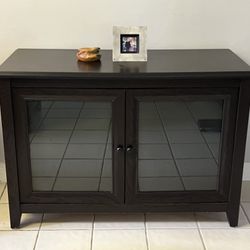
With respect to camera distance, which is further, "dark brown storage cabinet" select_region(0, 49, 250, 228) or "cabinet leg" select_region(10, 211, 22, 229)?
"cabinet leg" select_region(10, 211, 22, 229)

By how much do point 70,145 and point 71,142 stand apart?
0.01 metres

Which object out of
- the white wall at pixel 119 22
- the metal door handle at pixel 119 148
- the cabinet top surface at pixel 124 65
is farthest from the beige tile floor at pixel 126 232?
the white wall at pixel 119 22

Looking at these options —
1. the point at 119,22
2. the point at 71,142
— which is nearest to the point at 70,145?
the point at 71,142

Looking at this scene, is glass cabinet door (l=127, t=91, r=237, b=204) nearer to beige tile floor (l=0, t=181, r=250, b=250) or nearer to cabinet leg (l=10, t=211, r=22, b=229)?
beige tile floor (l=0, t=181, r=250, b=250)

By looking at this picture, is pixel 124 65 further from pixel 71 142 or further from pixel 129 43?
pixel 71 142

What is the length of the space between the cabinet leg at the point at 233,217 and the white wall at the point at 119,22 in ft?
2.74

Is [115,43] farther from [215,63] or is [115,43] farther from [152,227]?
[152,227]

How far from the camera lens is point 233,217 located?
2.19m

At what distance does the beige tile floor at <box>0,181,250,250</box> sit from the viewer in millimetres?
2072

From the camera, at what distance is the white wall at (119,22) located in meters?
2.30

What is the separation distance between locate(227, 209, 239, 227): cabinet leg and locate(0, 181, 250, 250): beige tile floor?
0.02 meters

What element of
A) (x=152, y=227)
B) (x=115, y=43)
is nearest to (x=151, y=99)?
(x=115, y=43)

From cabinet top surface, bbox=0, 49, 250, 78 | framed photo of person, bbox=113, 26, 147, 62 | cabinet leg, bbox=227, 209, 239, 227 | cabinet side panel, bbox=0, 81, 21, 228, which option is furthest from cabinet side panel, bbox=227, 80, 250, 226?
cabinet side panel, bbox=0, 81, 21, 228

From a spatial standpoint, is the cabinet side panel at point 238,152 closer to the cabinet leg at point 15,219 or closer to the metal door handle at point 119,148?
the metal door handle at point 119,148
